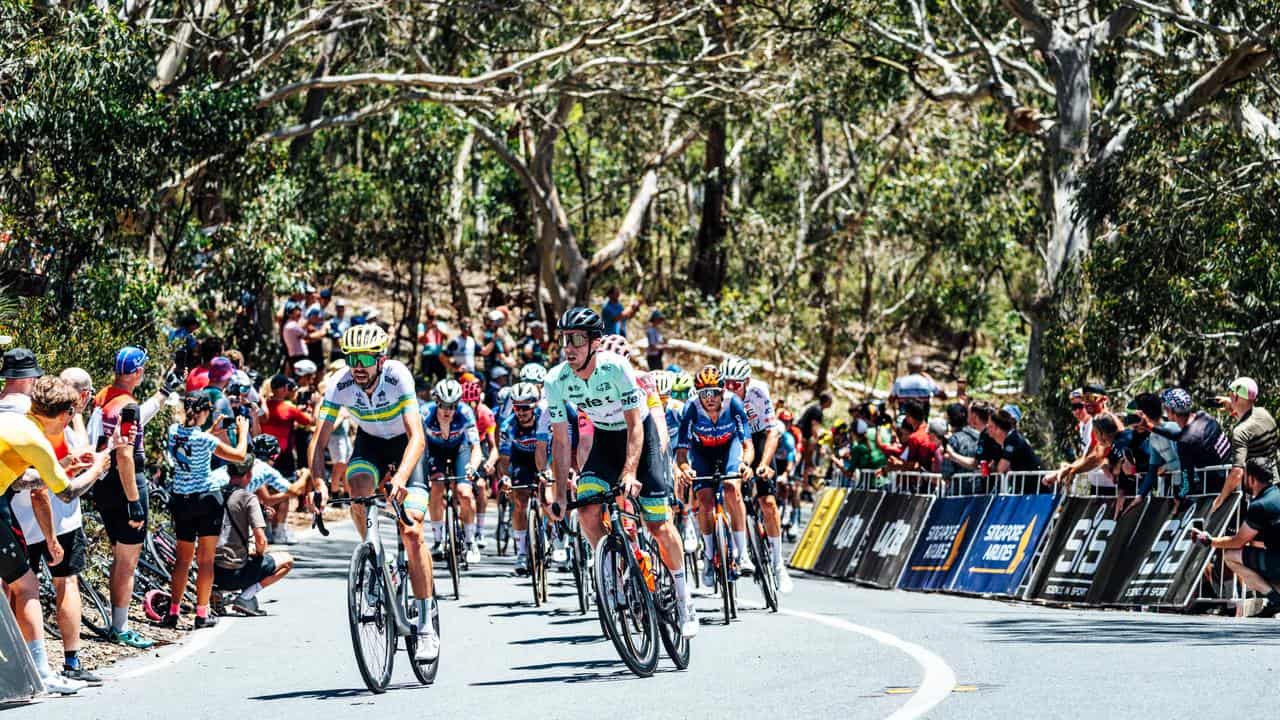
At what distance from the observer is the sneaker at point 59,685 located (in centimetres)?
967

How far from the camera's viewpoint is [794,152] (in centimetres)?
4794

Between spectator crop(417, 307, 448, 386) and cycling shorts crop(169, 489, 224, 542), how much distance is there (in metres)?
18.3

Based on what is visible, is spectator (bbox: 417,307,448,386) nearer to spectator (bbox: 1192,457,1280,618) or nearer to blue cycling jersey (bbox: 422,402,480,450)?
blue cycling jersey (bbox: 422,402,480,450)

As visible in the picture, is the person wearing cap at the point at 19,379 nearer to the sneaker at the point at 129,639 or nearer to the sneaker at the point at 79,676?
the sneaker at the point at 79,676

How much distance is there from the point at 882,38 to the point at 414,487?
22.8 metres

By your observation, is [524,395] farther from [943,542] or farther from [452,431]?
Result: [943,542]

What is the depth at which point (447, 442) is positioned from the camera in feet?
58.4

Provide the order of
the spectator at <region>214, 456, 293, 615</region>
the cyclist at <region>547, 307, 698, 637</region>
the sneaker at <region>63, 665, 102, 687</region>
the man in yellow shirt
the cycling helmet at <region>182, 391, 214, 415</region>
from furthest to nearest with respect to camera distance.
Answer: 1. the spectator at <region>214, 456, 293, 615</region>
2. the cycling helmet at <region>182, 391, 214, 415</region>
3. the cyclist at <region>547, 307, 698, 637</region>
4. the sneaker at <region>63, 665, 102, 687</region>
5. the man in yellow shirt

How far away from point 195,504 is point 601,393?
151 inches

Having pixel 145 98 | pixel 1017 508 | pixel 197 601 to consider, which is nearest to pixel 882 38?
pixel 145 98

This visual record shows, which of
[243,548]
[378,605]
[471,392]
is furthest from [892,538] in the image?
[378,605]

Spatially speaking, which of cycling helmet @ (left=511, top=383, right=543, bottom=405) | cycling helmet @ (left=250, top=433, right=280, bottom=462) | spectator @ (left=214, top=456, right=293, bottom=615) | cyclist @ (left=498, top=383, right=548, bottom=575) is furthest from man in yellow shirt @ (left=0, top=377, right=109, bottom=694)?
cycling helmet @ (left=511, top=383, right=543, bottom=405)

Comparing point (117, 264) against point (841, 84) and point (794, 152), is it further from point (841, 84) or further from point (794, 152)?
point (794, 152)

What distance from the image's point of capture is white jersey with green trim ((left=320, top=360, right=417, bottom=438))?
34.1 ft
